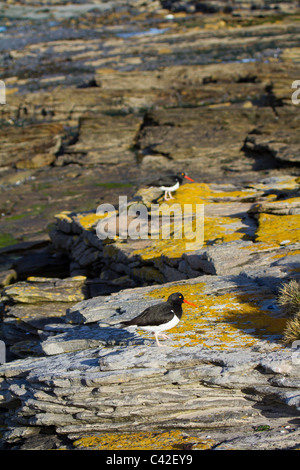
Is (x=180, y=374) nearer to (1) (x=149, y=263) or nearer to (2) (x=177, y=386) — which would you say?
(2) (x=177, y=386)

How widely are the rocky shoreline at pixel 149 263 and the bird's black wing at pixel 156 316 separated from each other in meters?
0.64

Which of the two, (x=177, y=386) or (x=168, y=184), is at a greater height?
(x=168, y=184)

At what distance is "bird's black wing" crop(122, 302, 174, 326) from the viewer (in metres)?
10.4

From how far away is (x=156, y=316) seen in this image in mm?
10406

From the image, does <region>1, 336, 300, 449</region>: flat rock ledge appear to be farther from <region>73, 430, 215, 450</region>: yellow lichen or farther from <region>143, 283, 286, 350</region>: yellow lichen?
<region>143, 283, 286, 350</region>: yellow lichen

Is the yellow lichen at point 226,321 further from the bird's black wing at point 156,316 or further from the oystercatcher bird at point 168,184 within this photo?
the oystercatcher bird at point 168,184

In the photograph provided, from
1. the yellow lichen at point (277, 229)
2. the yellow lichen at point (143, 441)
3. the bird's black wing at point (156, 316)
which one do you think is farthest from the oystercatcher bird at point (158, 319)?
the yellow lichen at point (277, 229)

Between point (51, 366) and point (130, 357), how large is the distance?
200 centimetres

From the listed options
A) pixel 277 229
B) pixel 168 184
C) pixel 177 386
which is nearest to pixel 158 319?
pixel 177 386

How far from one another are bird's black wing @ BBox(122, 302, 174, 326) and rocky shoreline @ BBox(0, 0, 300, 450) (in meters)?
0.64

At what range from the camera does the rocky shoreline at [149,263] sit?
10039 mm

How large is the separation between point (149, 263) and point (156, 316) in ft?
26.2

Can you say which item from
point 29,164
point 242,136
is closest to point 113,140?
point 29,164

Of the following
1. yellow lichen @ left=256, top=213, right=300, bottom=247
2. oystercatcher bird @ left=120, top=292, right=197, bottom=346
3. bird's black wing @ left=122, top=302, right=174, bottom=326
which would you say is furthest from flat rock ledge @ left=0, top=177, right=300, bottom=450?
bird's black wing @ left=122, top=302, right=174, bottom=326
